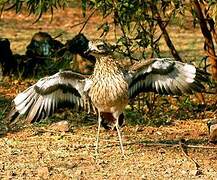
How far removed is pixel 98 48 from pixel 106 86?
14.2 inches

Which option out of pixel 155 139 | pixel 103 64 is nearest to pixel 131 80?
pixel 103 64

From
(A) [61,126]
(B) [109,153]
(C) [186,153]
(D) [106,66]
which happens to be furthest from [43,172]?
(A) [61,126]

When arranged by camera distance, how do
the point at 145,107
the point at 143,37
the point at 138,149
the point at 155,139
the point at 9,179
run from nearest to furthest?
1. the point at 9,179
2. the point at 138,149
3. the point at 155,139
4. the point at 143,37
5. the point at 145,107

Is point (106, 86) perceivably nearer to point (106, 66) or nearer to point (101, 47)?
point (106, 66)

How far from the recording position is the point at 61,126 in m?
8.38

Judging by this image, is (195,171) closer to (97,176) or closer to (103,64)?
(97,176)

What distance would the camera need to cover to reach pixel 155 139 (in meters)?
8.02

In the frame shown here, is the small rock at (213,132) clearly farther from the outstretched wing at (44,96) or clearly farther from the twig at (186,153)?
the outstretched wing at (44,96)

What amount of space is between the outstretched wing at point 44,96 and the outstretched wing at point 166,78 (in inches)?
21.5

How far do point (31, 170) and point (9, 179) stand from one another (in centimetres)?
29

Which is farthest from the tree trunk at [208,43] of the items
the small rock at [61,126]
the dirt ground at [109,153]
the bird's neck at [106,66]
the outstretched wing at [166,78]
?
the bird's neck at [106,66]

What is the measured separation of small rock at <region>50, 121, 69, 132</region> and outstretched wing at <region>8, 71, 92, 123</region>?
2.96 ft

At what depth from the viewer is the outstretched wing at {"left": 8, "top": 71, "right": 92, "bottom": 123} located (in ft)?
23.7

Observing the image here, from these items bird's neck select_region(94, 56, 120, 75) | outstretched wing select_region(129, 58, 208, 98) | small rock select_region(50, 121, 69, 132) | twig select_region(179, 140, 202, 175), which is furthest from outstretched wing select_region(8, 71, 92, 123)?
twig select_region(179, 140, 202, 175)
